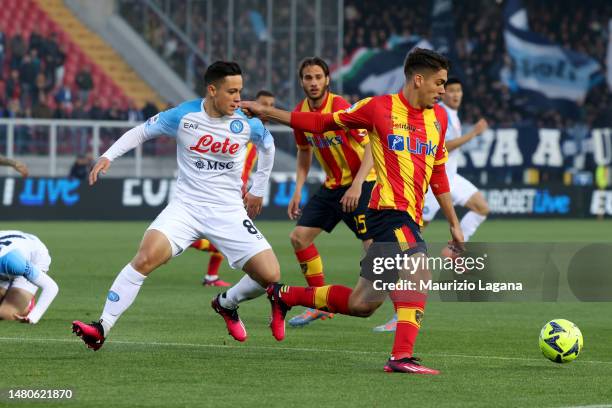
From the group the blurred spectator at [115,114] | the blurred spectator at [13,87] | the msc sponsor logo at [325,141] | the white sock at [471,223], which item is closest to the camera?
the msc sponsor logo at [325,141]

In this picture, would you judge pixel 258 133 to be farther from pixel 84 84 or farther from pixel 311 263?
pixel 84 84

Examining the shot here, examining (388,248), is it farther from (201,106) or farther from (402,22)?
(402,22)

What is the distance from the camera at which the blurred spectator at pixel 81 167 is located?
89.7 ft

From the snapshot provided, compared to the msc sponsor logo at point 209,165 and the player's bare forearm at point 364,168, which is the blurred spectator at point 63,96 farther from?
the msc sponsor logo at point 209,165

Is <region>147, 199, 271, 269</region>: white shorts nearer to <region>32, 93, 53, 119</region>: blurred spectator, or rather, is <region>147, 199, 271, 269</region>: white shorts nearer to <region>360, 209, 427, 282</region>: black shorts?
<region>360, 209, 427, 282</region>: black shorts

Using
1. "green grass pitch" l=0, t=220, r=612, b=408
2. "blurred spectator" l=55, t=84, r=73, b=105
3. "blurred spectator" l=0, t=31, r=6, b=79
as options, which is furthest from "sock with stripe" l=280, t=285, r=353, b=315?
"blurred spectator" l=0, t=31, r=6, b=79

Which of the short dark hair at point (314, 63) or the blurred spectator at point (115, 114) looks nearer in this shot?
the short dark hair at point (314, 63)

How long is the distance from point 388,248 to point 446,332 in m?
2.72

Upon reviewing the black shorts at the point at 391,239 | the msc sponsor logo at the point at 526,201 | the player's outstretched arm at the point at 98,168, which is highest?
the player's outstretched arm at the point at 98,168

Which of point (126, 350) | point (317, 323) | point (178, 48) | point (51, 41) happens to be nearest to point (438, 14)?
point (178, 48)

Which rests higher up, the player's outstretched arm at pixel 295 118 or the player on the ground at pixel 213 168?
the player's outstretched arm at pixel 295 118

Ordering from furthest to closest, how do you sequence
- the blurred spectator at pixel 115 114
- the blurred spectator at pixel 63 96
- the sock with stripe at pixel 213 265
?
the blurred spectator at pixel 63 96
the blurred spectator at pixel 115 114
the sock with stripe at pixel 213 265

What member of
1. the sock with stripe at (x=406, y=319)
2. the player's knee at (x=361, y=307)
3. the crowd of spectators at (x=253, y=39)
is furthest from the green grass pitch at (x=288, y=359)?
the crowd of spectators at (x=253, y=39)

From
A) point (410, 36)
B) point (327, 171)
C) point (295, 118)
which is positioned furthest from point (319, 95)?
point (410, 36)
